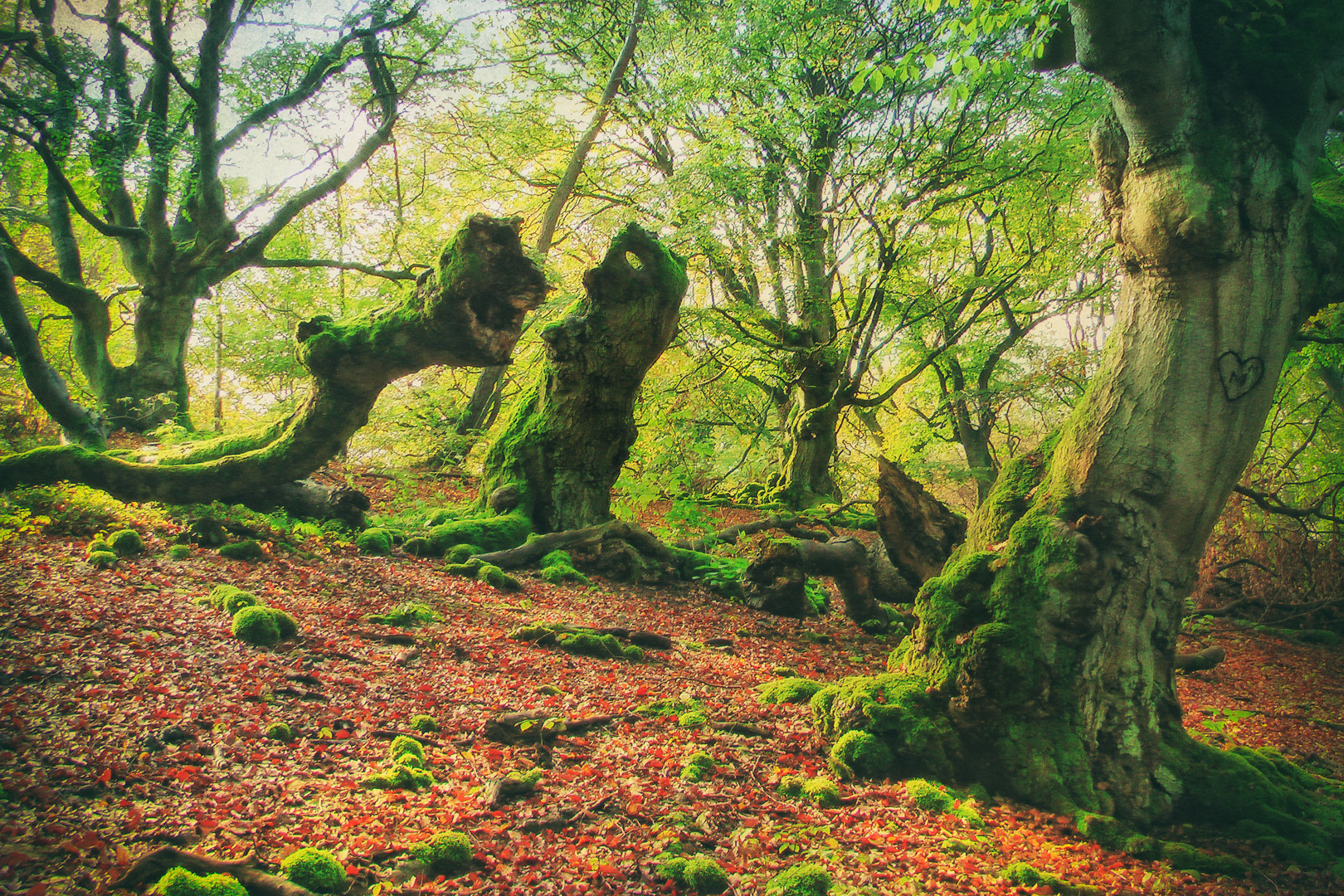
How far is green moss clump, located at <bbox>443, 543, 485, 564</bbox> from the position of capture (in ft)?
22.7

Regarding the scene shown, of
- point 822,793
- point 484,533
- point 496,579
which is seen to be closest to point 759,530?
point 484,533

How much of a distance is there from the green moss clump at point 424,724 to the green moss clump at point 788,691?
2314mm

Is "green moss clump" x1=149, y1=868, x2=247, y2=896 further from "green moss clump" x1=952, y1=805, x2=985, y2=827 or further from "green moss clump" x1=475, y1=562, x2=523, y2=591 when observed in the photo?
"green moss clump" x1=475, y1=562, x2=523, y2=591

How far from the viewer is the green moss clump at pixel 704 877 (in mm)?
2395

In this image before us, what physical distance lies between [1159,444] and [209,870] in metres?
4.83

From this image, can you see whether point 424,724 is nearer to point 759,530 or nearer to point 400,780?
point 400,780

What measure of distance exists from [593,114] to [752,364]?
20.1 ft

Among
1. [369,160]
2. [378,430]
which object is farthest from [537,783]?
[369,160]

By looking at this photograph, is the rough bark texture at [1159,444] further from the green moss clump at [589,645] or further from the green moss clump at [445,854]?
the green moss clump at [445,854]

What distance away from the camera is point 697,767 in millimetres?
3254

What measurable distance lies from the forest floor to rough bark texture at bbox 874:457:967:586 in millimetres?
2492

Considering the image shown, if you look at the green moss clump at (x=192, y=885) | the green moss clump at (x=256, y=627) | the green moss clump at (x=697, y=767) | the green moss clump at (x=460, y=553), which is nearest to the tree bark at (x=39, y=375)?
the green moss clump at (x=460, y=553)

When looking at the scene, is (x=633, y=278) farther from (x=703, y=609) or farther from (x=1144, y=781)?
(x=1144, y=781)

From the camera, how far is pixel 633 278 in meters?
7.61
